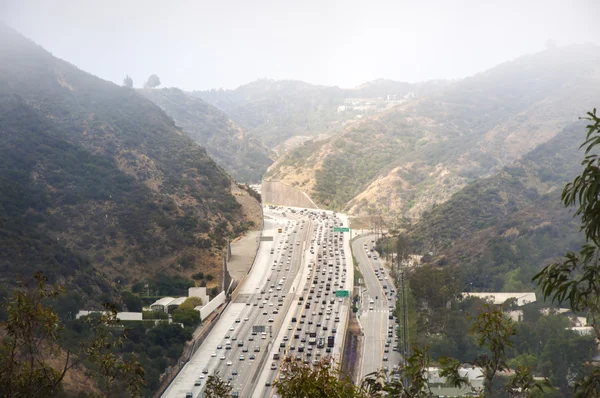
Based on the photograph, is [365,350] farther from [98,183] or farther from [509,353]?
[98,183]

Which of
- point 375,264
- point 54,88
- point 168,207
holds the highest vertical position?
point 54,88

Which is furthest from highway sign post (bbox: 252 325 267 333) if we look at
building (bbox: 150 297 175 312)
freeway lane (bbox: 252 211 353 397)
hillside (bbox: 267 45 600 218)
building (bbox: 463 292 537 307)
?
hillside (bbox: 267 45 600 218)

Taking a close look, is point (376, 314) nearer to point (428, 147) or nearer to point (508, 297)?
point (508, 297)

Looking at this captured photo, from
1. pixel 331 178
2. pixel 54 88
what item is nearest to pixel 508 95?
pixel 331 178

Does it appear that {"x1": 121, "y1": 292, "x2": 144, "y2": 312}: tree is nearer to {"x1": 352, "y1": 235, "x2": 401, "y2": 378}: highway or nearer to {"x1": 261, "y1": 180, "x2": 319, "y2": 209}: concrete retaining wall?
{"x1": 352, "y1": 235, "x2": 401, "y2": 378}: highway

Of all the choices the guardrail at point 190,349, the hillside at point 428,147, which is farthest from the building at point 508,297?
the hillside at point 428,147

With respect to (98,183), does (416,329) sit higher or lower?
lower
